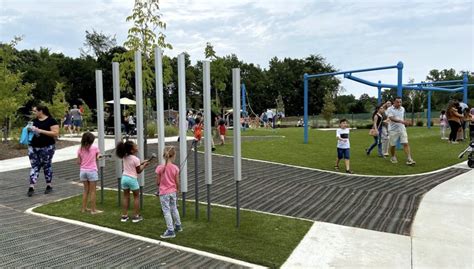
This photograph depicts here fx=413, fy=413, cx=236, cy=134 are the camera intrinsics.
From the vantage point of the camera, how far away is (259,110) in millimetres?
68125

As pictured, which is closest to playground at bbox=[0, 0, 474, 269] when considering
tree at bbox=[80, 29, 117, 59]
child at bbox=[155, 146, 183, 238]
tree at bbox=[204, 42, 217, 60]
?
child at bbox=[155, 146, 183, 238]

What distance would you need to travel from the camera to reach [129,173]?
6.17 m

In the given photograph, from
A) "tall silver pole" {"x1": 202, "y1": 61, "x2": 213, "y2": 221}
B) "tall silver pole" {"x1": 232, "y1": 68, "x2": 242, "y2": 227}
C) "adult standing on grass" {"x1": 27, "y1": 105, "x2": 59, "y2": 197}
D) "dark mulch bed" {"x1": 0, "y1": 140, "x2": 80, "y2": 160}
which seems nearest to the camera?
"tall silver pole" {"x1": 232, "y1": 68, "x2": 242, "y2": 227}

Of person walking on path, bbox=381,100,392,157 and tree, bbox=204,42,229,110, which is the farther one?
tree, bbox=204,42,229,110

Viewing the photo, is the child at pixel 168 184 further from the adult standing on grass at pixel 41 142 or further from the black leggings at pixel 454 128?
the black leggings at pixel 454 128

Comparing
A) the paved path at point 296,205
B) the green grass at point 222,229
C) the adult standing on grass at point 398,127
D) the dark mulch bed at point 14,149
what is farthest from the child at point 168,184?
the dark mulch bed at point 14,149

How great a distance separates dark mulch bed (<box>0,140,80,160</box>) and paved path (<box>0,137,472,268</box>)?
3381mm

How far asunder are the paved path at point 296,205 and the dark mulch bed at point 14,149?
11.1ft

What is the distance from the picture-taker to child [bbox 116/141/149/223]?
6.15m

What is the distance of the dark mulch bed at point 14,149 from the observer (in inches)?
534

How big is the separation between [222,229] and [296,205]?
2008mm

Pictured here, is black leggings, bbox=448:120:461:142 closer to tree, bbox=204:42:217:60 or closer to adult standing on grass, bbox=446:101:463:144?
adult standing on grass, bbox=446:101:463:144

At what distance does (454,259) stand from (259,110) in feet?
208

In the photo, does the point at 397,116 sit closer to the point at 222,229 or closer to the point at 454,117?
the point at 454,117
